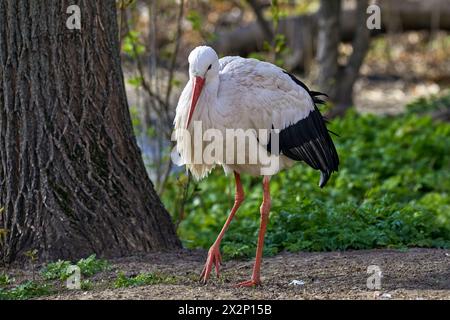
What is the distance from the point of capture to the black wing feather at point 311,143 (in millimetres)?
6227

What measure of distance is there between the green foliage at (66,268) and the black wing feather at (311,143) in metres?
1.52

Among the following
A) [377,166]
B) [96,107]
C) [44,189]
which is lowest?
[377,166]

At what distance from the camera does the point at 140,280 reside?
5586 mm

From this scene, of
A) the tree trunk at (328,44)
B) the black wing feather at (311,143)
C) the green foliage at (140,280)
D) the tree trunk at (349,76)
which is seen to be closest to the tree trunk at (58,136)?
the green foliage at (140,280)

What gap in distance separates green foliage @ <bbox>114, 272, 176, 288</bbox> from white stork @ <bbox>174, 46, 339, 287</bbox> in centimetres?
29

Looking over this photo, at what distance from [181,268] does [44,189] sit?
112 cm

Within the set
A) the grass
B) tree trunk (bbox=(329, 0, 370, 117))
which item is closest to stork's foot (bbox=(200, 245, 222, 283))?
the grass

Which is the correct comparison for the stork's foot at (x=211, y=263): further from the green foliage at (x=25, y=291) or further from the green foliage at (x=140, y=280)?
the green foliage at (x=25, y=291)

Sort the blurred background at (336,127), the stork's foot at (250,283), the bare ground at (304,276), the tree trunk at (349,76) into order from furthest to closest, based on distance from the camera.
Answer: the tree trunk at (349,76) → the blurred background at (336,127) → the stork's foot at (250,283) → the bare ground at (304,276)

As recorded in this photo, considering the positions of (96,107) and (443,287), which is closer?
(443,287)

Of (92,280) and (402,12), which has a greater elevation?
(402,12)

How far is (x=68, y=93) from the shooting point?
6223 mm
